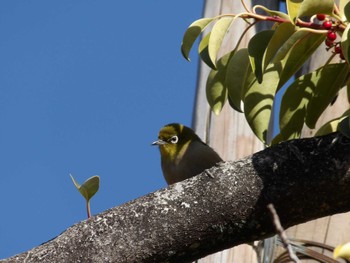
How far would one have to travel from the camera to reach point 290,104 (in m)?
2.88

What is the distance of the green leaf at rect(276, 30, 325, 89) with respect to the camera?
8.99 feet

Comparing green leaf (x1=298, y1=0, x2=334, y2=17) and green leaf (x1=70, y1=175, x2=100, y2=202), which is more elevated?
green leaf (x1=298, y1=0, x2=334, y2=17)

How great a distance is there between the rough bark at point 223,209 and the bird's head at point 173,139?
6.95 feet

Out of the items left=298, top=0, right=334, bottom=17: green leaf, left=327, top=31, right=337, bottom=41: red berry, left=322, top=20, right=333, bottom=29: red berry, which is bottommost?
left=327, top=31, right=337, bottom=41: red berry

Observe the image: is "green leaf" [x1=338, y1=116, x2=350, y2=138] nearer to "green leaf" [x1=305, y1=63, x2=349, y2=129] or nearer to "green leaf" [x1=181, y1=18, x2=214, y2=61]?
"green leaf" [x1=305, y1=63, x2=349, y2=129]

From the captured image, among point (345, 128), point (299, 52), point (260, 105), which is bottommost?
point (345, 128)

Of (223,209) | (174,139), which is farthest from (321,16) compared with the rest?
(174,139)

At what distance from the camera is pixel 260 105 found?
2.80 meters

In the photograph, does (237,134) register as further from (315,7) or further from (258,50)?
(315,7)

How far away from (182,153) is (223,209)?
216 cm

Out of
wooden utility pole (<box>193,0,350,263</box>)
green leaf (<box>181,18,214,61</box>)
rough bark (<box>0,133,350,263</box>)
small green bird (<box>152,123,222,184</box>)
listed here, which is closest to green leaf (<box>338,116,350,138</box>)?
rough bark (<box>0,133,350,263</box>)

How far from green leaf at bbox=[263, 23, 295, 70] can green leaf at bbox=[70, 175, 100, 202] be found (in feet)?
2.09

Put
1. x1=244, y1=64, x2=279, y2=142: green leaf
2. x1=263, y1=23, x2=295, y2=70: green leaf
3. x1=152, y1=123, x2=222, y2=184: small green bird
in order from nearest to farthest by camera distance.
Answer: x1=263, y1=23, x2=295, y2=70: green leaf
x1=244, y1=64, x2=279, y2=142: green leaf
x1=152, y1=123, x2=222, y2=184: small green bird

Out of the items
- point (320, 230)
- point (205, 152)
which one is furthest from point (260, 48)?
point (320, 230)
